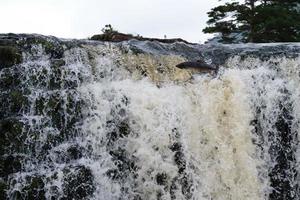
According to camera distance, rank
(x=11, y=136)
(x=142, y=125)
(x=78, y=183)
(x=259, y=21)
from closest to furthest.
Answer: (x=78, y=183)
(x=11, y=136)
(x=142, y=125)
(x=259, y=21)

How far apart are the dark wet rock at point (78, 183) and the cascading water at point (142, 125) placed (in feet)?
0.05

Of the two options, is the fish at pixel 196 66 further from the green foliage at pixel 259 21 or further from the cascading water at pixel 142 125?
the green foliage at pixel 259 21

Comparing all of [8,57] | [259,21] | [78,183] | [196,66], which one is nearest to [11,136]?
[78,183]

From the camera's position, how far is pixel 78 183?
347 inches

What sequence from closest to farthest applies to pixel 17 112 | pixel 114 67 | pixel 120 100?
pixel 17 112 → pixel 120 100 → pixel 114 67

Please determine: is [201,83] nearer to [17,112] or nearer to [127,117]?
[127,117]

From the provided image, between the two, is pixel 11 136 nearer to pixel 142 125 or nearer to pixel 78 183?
pixel 78 183

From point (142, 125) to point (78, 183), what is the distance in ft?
5.58

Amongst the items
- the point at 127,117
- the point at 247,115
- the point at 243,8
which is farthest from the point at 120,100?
the point at 243,8

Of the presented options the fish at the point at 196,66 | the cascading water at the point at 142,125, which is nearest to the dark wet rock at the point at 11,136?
the cascading water at the point at 142,125

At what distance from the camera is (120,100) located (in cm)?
1018

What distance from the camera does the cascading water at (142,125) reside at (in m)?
9.12

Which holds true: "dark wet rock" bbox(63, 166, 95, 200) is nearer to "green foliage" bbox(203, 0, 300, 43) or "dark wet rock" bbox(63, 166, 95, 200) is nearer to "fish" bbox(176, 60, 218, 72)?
"fish" bbox(176, 60, 218, 72)

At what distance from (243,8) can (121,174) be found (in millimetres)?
14829
